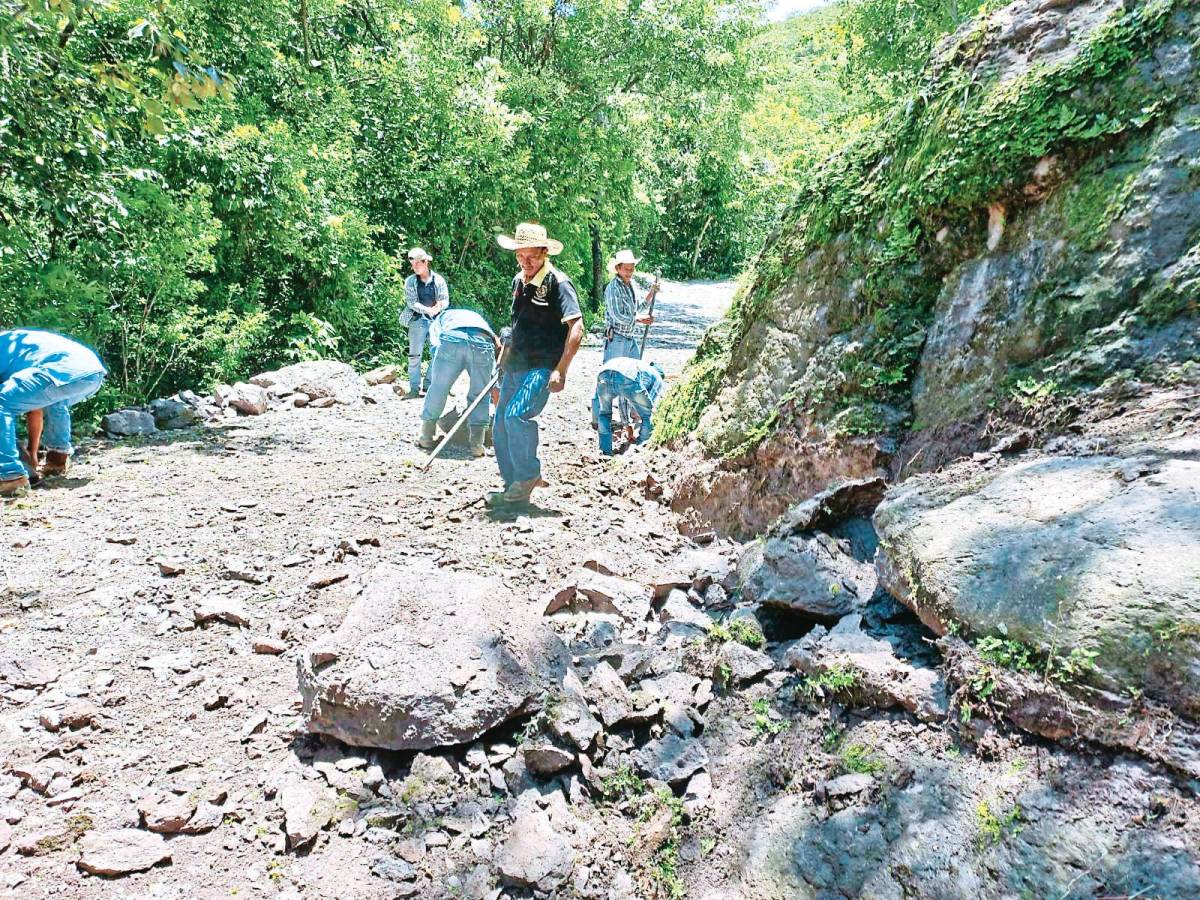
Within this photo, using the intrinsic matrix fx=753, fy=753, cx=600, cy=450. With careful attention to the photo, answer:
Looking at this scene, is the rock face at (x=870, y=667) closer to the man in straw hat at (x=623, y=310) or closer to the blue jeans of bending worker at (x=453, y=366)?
the blue jeans of bending worker at (x=453, y=366)

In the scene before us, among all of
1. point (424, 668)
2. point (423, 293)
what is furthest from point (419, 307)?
point (424, 668)

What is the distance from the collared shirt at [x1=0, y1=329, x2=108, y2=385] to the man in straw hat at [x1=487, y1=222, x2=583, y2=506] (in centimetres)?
321

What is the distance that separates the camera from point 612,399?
23.9 ft

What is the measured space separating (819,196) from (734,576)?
8.51ft

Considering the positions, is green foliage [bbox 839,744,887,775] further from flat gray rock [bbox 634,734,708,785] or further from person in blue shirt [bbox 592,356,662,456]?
person in blue shirt [bbox 592,356,662,456]

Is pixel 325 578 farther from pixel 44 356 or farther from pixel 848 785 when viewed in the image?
pixel 44 356

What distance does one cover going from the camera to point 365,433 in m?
8.23

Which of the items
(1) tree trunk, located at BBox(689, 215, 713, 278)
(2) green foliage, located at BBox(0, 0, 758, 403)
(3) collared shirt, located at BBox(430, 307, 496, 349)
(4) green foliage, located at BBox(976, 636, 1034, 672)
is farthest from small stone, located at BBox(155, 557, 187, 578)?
(1) tree trunk, located at BBox(689, 215, 713, 278)

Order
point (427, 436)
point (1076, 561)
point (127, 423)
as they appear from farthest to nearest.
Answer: point (127, 423) → point (427, 436) → point (1076, 561)

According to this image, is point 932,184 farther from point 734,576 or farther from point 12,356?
point 12,356

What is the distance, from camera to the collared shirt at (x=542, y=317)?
17.5ft

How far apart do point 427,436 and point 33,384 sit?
314 cm

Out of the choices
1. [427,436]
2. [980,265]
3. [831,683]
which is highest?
[980,265]

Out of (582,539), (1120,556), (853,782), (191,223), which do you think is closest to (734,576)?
(582,539)
